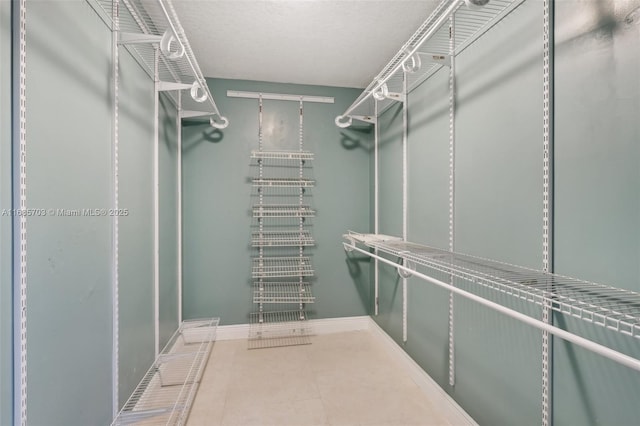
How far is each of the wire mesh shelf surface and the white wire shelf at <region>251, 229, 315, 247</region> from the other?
1.45 m

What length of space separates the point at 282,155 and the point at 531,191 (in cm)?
192

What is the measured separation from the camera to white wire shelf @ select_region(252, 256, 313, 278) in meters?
2.60

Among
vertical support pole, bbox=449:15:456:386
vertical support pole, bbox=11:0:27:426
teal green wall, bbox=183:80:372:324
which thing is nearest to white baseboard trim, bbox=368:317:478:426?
vertical support pole, bbox=449:15:456:386

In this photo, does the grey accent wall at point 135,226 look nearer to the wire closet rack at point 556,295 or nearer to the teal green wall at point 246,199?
the teal green wall at point 246,199

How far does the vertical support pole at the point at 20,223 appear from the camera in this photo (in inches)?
32.9

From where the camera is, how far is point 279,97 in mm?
2621

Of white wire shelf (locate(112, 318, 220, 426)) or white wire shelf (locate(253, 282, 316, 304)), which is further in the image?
white wire shelf (locate(253, 282, 316, 304))

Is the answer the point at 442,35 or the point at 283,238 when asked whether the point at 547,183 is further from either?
the point at 283,238

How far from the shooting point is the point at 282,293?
8.71 ft

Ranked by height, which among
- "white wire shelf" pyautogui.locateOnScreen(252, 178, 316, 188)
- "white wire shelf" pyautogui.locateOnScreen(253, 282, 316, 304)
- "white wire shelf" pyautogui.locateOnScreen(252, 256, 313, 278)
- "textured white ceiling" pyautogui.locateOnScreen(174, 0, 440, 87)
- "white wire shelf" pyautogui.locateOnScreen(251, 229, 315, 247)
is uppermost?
"textured white ceiling" pyautogui.locateOnScreen(174, 0, 440, 87)

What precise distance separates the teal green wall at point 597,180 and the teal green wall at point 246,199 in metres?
1.89

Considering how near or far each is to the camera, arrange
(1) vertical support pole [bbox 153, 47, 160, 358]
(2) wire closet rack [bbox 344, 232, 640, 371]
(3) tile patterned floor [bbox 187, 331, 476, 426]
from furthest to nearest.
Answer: (1) vertical support pole [bbox 153, 47, 160, 358] → (3) tile patterned floor [bbox 187, 331, 476, 426] → (2) wire closet rack [bbox 344, 232, 640, 371]

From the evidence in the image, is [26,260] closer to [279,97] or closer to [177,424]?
[177,424]

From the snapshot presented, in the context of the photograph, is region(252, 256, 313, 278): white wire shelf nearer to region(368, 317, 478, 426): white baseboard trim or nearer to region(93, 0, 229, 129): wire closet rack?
region(368, 317, 478, 426): white baseboard trim
